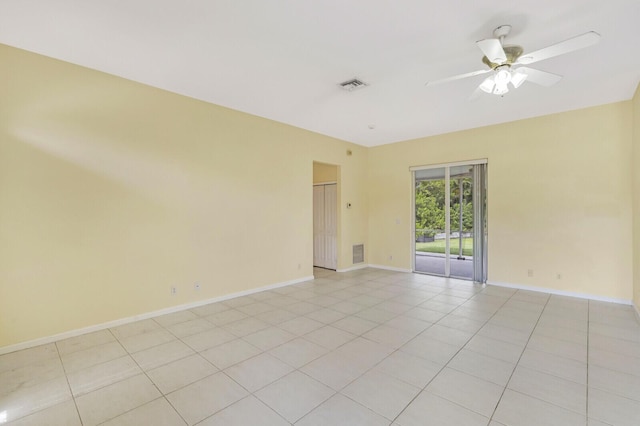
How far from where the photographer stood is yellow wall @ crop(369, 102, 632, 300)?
4.32 metres

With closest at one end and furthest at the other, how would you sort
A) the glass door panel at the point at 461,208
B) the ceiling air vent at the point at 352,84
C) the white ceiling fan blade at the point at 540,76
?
the white ceiling fan blade at the point at 540,76, the ceiling air vent at the point at 352,84, the glass door panel at the point at 461,208

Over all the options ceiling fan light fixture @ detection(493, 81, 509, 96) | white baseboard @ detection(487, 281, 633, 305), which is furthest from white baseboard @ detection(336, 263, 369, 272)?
ceiling fan light fixture @ detection(493, 81, 509, 96)

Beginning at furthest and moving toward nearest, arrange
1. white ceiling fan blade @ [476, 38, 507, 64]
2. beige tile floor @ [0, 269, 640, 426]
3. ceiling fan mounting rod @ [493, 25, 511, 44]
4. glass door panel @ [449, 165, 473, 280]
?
glass door panel @ [449, 165, 473, 280]
ceiling fan mounting rod @ [493, 25, 511, 44]
white ceiling fan blade @ [476, 38, 507, 64]
beige tile floor @ [0, 269, 640, 426]

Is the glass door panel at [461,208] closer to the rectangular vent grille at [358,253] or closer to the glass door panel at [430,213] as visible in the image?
the glass door panel at [430,213]

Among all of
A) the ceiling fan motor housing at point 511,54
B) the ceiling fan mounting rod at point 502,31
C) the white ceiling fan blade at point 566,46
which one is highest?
the ceiling fan mounting rod at point 502,31

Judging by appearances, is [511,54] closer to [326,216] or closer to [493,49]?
[493,49]

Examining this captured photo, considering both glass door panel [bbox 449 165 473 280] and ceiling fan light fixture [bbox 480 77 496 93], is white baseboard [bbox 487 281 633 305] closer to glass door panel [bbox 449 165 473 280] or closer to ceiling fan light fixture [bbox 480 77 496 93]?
glass door panel [bbox 449 165 473 280]

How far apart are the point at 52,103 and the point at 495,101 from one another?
18.0 ft

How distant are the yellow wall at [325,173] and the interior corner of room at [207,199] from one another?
9cm

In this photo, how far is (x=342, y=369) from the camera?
254 centimetres

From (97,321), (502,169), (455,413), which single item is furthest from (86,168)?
(502,169)

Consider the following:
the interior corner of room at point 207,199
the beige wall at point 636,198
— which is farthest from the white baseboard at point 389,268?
the beige wall at point 636,198

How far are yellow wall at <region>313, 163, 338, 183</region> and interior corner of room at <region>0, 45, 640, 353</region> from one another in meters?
0.09

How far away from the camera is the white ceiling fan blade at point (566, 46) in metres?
2.07
